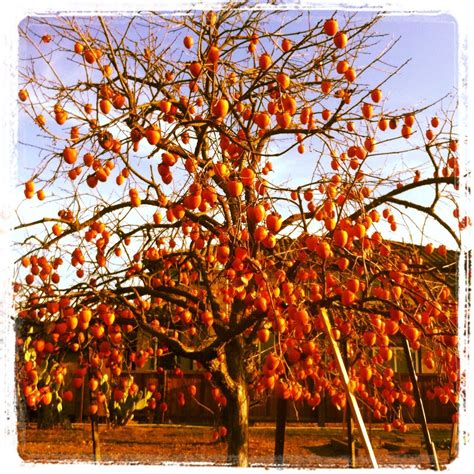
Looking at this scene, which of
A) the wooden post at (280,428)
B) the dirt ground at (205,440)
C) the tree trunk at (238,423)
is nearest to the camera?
the tree trunk at (238,423)

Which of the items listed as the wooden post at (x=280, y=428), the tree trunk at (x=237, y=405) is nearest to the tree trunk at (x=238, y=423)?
the tree trunk at (x=237, y=405)

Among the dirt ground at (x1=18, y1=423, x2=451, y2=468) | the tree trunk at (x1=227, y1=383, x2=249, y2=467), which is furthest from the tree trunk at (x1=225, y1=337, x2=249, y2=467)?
the dirt ground at (x1=18, y1=423, x2=451, y2=468)

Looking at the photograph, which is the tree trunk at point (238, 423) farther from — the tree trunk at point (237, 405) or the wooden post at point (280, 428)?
the wooden post at point (280, 428)

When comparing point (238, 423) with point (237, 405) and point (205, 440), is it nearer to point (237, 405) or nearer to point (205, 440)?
point (237, 405)

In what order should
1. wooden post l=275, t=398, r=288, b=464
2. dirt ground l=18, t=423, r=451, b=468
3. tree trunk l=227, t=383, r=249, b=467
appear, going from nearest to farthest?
tree trunk l=227, t=383, r=249, b=467
wooden post l=275, t=398, r=288, b=464
dirt ground l=18, t=423, r=451, b=468

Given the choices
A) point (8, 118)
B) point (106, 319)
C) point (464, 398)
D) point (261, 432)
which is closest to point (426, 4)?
point (464, 398)

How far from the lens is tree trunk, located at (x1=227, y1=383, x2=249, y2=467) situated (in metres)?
2.90

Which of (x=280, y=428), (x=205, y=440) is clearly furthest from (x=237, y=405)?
(x=205, y=440)

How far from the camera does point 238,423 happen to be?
296 centimetres

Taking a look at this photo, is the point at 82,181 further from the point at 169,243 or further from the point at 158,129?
the point at 169,243

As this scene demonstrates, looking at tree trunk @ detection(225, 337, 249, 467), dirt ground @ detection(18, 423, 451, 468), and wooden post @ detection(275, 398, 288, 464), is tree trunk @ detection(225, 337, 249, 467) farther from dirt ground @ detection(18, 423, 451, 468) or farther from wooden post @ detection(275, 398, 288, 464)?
dirt ground @ detection(18, 423, 451, 468)

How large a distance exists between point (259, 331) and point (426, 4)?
171 centimetres

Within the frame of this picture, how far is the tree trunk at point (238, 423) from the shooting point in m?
2.90

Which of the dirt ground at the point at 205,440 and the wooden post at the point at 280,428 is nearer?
the wooden post at the point at 280,428
